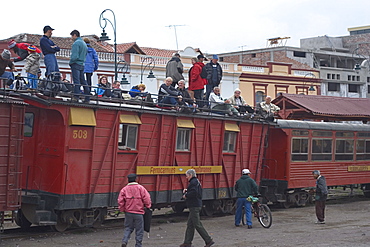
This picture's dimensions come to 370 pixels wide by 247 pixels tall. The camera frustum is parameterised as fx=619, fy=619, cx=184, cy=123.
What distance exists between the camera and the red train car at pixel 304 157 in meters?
20.8

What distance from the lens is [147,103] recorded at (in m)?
15.6

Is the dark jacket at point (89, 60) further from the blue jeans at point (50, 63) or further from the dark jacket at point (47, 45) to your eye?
the dark jacket at point (47, 45)

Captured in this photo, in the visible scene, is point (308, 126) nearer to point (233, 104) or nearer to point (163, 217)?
point (233, 104)

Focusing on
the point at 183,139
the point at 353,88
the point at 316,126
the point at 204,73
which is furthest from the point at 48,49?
the point at 353,88

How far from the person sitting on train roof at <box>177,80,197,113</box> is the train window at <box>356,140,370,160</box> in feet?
30.1

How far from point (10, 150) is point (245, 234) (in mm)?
6055

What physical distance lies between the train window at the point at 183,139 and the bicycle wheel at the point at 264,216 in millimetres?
2621

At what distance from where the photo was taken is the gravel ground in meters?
13.3

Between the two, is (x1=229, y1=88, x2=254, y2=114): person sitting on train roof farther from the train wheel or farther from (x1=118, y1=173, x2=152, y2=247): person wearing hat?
(x1=118, y1=173, x2=152, y2=247): person wearing hat

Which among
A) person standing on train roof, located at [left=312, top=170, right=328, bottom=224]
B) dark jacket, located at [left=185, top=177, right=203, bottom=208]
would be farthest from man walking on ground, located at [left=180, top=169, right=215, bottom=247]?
person standing on train roof, located at [left=312, top=170, right=328, bottom=224]

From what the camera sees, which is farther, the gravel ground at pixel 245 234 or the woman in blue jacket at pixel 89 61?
the woman in blue jacket at pixel 89 61

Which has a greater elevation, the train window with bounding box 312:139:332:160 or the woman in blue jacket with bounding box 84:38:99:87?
the woman in blue jacket with bounding box 84:38:99:87

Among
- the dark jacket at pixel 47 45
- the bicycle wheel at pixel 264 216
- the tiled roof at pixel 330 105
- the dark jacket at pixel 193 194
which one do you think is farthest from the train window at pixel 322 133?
the dark jacket at pixel 47 45

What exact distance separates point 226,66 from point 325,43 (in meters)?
24.9
